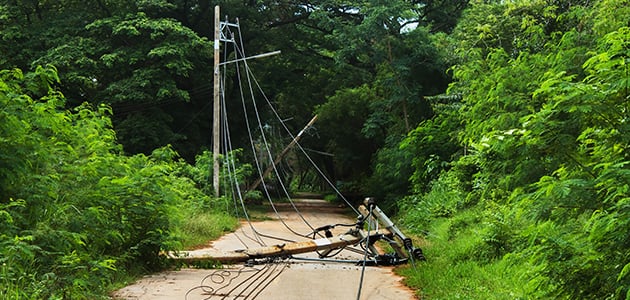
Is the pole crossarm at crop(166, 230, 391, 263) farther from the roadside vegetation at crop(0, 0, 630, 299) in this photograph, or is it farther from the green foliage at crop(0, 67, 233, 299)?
the green foliage at crop(0, 67, 233, 299)

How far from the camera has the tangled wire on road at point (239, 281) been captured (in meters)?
6.90

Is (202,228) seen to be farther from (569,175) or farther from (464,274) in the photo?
(569,175)

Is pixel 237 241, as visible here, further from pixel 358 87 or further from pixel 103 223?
pixel 358 87

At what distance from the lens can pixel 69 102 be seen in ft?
67.7

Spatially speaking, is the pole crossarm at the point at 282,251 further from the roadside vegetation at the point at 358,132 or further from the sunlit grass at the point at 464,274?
the sunlit grass at the point at 464,274

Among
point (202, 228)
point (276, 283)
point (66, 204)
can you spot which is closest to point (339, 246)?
point (276, 283)

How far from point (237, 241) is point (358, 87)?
40.6ft

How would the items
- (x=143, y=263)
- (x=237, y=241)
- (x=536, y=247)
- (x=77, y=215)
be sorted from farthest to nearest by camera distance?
(x=237, y=241)
(x=143, y=263)
(x=77, y=215)
(x=536, y=247)

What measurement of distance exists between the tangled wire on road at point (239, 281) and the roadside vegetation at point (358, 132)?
98 centimetres

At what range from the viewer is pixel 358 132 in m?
25.0

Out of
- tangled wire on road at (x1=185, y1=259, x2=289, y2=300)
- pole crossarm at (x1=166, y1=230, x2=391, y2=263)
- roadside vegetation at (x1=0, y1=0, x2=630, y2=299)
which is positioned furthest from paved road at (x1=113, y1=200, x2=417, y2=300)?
roadside vegetation at (x1=0, y1=0, x2=630, y2=299)

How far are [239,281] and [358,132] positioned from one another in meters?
17.5

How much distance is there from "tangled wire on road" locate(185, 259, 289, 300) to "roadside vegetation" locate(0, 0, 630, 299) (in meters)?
0.98

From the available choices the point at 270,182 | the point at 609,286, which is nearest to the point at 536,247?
the point at 609,286
